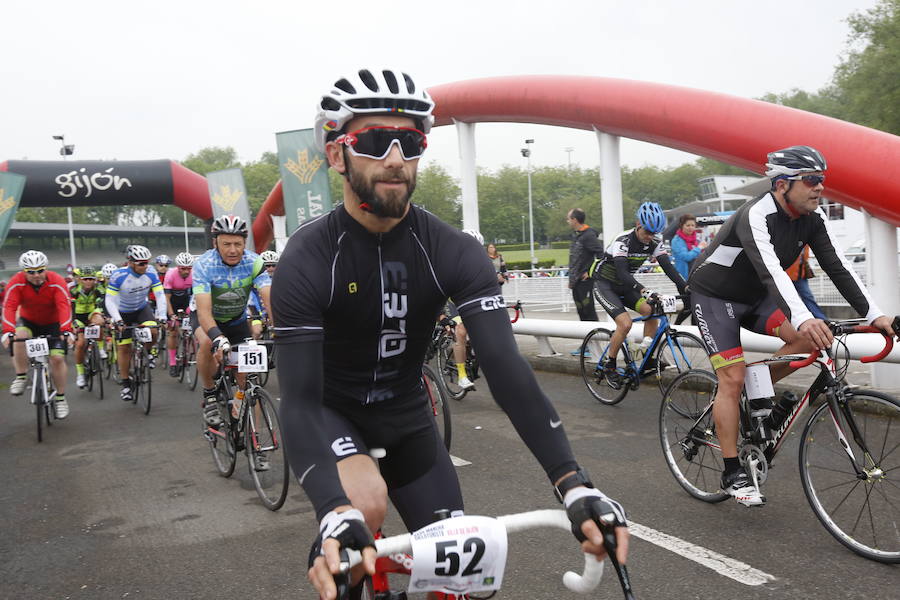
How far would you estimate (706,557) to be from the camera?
165 inches

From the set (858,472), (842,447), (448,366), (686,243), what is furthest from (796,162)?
(686,243)

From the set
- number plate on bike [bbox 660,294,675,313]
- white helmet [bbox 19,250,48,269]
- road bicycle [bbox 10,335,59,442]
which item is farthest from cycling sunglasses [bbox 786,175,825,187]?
white helmet [bbox 19,250,48,269]

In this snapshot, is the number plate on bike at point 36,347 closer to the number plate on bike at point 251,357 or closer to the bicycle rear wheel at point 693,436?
the number plate on bike at point 251,357

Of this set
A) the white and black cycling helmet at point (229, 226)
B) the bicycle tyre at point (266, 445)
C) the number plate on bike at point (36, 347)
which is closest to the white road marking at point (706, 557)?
the bicycle tyre at point (266, 445)

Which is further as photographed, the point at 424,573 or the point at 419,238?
the point at 419,238

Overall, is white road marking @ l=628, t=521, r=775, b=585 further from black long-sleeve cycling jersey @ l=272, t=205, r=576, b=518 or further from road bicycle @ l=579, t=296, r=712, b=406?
road bicycle @ l=579, t=296, r=712, b=406

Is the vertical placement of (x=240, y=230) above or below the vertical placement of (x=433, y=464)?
above

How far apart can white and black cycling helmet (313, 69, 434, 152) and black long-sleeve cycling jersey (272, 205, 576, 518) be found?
31 cm

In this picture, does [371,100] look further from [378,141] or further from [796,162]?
[796,162]

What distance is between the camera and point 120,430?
9.23 metres

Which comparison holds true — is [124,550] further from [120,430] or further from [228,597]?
[120,430]

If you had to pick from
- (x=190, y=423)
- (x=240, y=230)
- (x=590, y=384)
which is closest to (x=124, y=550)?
(x=240, y=230)

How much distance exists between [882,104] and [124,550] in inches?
1717

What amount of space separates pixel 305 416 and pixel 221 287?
541 cm
